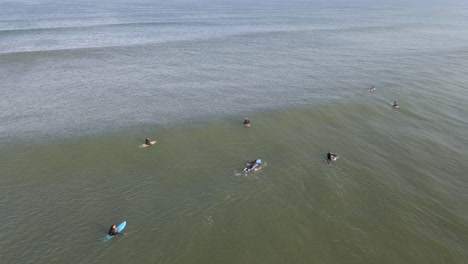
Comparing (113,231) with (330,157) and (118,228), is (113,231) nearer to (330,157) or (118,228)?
(118,228)

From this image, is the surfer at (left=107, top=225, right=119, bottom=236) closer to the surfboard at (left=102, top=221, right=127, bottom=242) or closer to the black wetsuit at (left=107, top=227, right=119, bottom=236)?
the black wetsuit at (left=107, top=227, right=119, bottom=236)

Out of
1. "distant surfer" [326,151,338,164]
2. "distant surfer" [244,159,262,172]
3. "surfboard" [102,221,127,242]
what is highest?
"distant surfer" [326,151,338,164]

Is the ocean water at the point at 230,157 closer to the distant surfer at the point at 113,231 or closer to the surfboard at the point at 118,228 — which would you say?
the surfboard at the point at 118,228

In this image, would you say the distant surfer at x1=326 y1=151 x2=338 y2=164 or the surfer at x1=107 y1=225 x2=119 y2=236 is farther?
the distant surfer at x1=326 y1=151 x2=338 y2=164

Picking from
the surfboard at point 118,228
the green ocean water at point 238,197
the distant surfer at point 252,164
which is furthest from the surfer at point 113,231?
the distant surfer at point 252,164

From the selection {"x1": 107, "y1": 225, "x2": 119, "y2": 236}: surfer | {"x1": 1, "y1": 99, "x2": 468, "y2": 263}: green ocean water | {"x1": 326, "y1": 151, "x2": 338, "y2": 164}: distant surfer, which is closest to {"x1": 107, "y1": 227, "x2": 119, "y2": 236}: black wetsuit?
{"x1": 107, "y1": 225, "x2": 119, "y2": 236}: surfer

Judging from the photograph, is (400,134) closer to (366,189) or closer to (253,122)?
(366,189)

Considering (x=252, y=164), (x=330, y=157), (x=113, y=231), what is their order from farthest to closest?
(x=330, y=157) → (x=252, y=164) → (x=113, y=231)

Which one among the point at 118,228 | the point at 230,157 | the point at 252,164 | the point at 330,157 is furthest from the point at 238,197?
the point at 330,157
